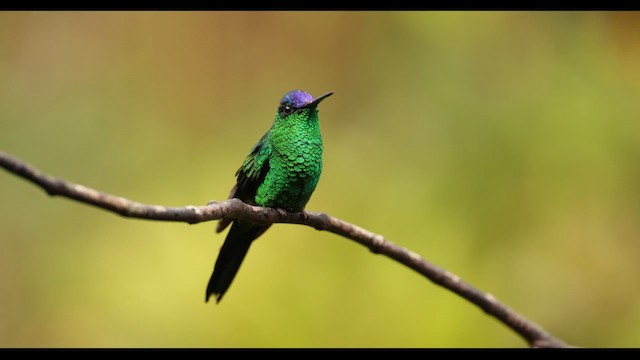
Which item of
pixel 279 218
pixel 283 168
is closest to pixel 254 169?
pixel 283 168

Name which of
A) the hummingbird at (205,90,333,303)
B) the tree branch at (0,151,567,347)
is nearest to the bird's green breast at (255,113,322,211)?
the hummingbird at (205,90,333,303)

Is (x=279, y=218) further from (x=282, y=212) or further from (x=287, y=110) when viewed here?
(x=287, y=110)

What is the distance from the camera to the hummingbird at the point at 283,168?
187 cm

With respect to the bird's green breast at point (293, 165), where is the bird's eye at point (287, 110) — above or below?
above

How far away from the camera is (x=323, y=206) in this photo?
3811mm

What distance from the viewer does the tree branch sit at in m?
0.94

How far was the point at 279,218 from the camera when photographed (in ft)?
5.80

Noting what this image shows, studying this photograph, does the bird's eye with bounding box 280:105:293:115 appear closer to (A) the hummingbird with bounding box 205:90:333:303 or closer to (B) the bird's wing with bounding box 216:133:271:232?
(A) the hummingbird with bounding box 205:90:333:303

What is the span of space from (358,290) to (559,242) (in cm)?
113

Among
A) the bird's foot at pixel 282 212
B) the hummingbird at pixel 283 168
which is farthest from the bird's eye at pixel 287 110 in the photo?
the bird's foot at pixel 282 212

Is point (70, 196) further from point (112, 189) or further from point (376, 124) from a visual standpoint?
point (376, 124)

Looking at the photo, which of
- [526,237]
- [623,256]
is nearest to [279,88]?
[526,237]

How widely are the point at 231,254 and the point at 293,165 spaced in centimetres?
31

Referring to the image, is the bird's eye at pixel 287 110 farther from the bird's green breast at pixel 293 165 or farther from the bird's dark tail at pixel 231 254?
the bird's dark tail at pixel 231 254
